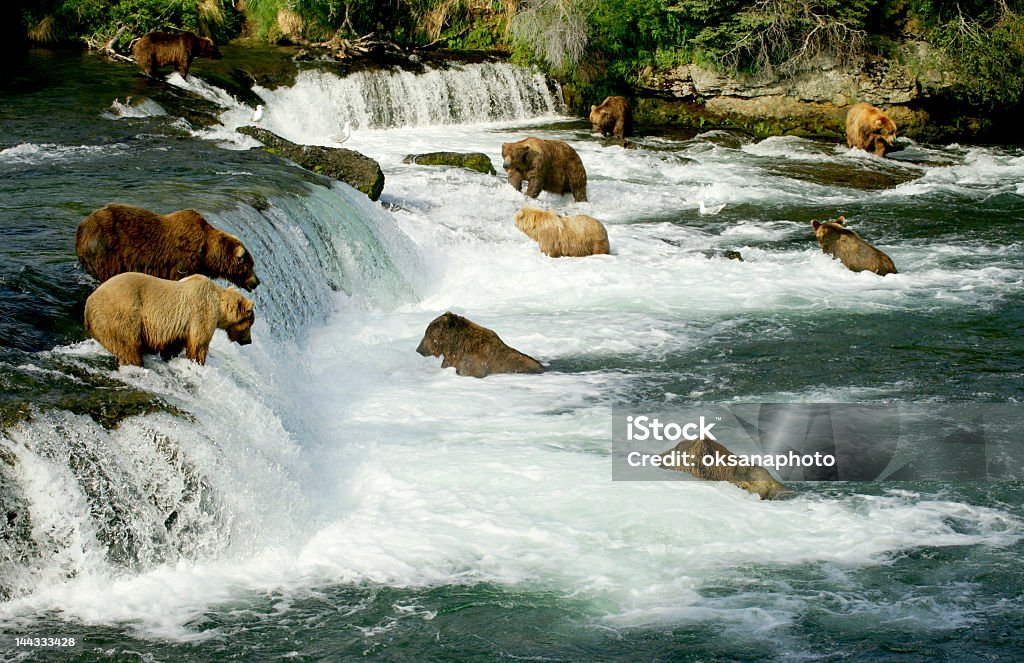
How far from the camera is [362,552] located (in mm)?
6008

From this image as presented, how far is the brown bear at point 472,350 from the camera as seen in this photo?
8.76m

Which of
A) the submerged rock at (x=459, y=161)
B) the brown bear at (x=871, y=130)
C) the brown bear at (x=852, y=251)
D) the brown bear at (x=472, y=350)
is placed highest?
the brown bear at (x=871, y=130)

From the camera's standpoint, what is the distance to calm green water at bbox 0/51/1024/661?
17.3 feet

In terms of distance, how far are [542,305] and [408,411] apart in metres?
3.10

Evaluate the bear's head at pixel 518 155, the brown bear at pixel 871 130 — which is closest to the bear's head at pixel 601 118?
the brown bear at pixel 871 130

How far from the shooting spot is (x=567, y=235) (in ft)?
40.7

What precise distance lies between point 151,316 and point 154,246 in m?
1.25

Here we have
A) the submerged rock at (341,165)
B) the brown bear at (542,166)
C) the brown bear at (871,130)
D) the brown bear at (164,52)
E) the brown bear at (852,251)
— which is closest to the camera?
the brown bear at (852,251)

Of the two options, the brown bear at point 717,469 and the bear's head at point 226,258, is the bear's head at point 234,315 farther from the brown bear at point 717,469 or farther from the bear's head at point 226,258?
the brown bear at point 717,469

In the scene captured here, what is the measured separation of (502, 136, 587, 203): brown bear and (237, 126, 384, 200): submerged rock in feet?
6.92

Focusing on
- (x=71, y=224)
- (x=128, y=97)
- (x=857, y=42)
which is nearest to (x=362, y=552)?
(x=71, y=224)

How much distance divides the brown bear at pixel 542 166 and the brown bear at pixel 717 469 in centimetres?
801

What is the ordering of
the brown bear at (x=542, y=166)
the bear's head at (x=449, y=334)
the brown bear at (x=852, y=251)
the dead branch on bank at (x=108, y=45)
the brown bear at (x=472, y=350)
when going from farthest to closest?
the dead branch on bank at (x=108, y=45)
the brown bear at (x=542, y=166)
the brown bear at (x=852, y=251)
the bear's head at (x=449, y=334)
the brown bear at (x=472, y=350)

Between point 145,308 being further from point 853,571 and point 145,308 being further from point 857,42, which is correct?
point 857,42
